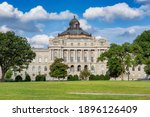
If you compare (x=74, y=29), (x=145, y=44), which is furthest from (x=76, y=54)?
(x=145, y=44)

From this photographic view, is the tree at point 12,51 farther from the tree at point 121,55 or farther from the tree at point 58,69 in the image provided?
the tree at point 58,69

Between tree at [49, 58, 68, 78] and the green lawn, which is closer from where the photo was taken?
the green lawn

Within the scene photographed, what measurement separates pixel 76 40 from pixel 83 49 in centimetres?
401

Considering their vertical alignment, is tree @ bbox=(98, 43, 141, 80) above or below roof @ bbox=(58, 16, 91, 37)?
below

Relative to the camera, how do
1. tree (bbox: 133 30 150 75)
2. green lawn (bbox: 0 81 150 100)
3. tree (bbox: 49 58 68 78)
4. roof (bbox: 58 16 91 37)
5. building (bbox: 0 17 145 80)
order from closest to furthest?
green lawn (bbox: 0 81 150 100) → tree (bbox: 133 30 150 75) → tree (bbox: 49 58 68 78) → building (bbox: 0 17 145 80) → roof (bbox: 58 16 91 37)

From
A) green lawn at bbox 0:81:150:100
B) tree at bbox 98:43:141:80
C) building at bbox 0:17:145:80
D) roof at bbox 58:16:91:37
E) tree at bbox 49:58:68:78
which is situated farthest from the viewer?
roof at bbox 58:16:91:37

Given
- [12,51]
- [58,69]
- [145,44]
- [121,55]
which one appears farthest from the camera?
[58,69]

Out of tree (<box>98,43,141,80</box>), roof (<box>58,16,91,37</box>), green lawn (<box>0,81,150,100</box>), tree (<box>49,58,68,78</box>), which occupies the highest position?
roof (<box>58,16,91,37</box>)

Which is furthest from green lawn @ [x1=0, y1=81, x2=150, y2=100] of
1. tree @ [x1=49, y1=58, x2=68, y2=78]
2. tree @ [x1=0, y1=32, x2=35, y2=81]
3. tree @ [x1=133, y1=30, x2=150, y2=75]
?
tree @ [x1=49, y1=58, x2=68, y2=78]

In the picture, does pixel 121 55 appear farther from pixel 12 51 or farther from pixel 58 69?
pixel 12 51

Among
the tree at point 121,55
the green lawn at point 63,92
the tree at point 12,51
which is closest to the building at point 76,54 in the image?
the tree at point 121,55

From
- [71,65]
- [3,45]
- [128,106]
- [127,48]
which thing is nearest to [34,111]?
[128,106]

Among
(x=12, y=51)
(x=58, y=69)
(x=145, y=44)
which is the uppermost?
(x=145, y=44)

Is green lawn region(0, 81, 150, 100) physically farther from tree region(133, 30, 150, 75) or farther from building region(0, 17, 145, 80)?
building region(0, 17, 145, 80)
